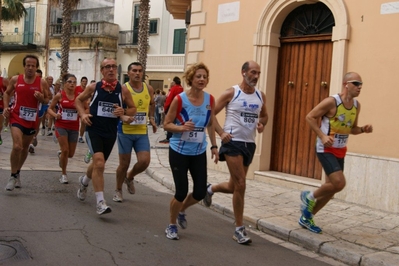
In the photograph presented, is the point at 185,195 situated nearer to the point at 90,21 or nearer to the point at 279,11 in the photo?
the point at 279,11

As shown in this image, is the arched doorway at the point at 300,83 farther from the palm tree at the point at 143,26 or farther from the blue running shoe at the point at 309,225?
the palm tree at the point at 143,26

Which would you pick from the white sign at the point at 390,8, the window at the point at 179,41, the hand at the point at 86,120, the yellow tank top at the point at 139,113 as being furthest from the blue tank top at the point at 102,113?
the window at the point at 179,41

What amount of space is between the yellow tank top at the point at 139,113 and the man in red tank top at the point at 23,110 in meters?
1.43

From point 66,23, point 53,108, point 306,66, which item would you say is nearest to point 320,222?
point 306,66

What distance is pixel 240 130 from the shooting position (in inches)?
239

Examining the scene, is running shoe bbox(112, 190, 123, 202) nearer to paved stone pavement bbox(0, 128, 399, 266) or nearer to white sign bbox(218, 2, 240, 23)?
paved stone pavement bbox(0, 128, 399, 266)

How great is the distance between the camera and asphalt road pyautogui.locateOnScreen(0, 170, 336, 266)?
4.96 meters

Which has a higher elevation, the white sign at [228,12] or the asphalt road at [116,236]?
the white sign at [228,12]

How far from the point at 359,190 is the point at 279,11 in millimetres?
3891

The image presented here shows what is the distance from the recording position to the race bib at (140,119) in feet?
23.8

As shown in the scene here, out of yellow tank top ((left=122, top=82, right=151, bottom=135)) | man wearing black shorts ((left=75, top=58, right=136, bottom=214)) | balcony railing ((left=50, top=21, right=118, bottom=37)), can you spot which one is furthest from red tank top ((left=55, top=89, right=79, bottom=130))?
balcony railing ((left=50, top=21, right=118, bottom=37))

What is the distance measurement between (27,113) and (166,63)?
2656cm

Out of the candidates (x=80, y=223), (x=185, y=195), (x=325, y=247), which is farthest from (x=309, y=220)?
(x=80, y=223)

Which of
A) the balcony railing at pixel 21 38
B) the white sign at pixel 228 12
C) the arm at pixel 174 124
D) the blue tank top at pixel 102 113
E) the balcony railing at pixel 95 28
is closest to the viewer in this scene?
the arm at pixel 174 124
